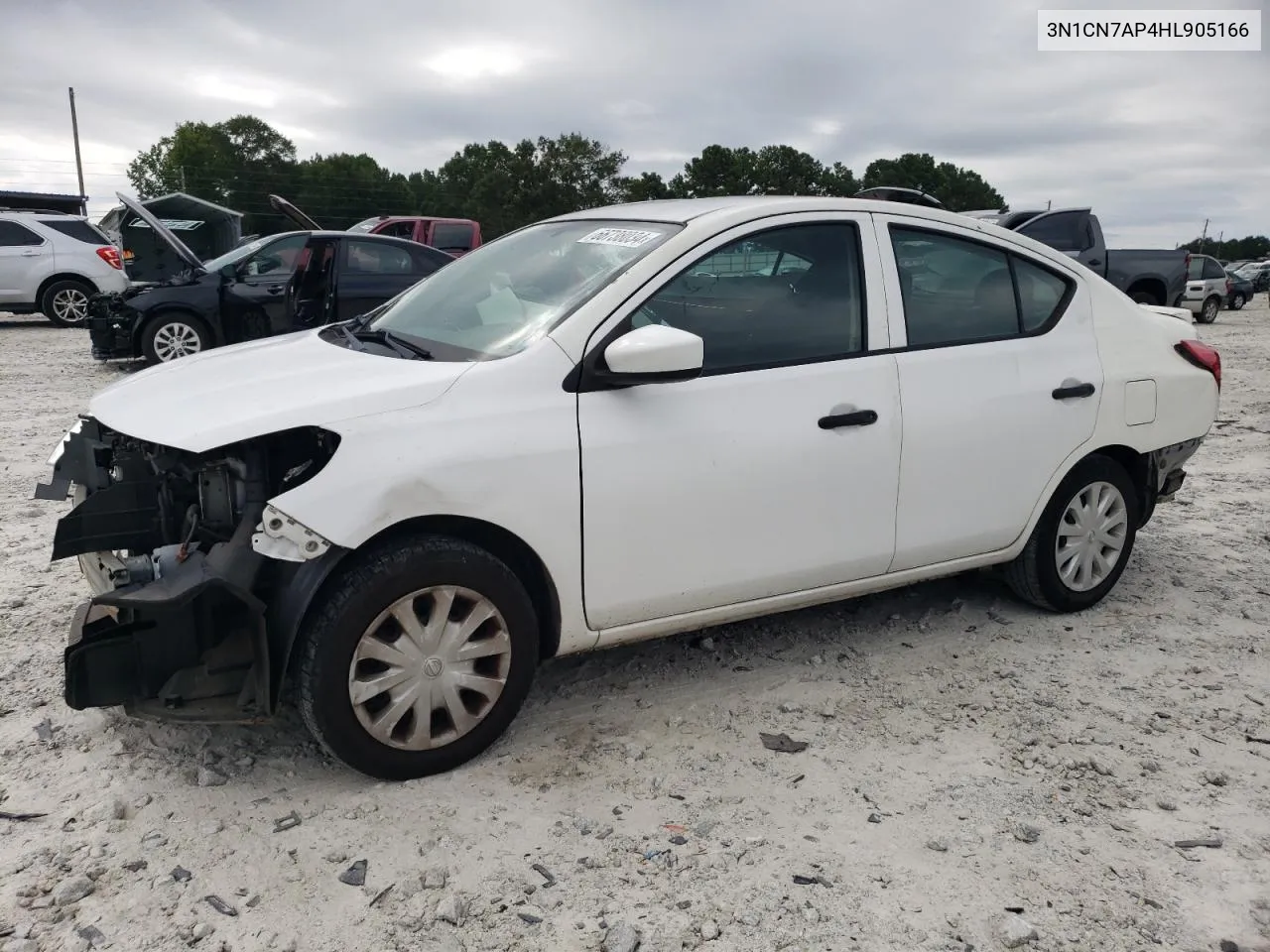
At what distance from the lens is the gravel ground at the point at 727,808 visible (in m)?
2.43

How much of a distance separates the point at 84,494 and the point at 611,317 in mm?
1953

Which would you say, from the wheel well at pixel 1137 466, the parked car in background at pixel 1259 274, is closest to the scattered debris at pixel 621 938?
the wheel well at pixel 1137 466

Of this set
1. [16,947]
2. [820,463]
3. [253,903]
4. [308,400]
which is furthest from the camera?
[820,463]

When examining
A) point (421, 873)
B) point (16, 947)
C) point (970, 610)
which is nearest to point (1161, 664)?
point (970, 610)

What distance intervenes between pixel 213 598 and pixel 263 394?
0.61 meters

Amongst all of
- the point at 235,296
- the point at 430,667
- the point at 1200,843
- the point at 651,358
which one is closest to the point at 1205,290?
the point at 235,296

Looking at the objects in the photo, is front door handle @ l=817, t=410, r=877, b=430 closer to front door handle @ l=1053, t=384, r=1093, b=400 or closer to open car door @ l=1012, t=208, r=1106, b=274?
front door handle @ l=1053, t=384, r=1093, b=400

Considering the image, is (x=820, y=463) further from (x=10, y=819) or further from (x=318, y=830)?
(x=10, y=819)

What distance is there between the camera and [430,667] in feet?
9.53

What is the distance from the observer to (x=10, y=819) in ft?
9.05

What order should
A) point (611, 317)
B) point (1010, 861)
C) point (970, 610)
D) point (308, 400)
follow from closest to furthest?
point (1010, 861) < point (308, 400) < point (611, 317) < point (970, 610)

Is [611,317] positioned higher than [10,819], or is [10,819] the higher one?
[611,317]

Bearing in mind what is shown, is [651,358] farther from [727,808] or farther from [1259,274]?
[1259,274]

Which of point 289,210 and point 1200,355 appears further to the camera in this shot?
point 289,210
